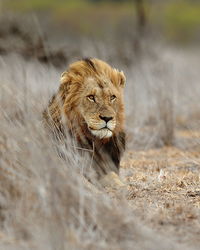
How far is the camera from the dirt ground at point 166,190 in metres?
4.18

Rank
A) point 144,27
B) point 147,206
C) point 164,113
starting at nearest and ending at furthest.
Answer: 1. point 147,206
2. point 164,113
3. point 144,27

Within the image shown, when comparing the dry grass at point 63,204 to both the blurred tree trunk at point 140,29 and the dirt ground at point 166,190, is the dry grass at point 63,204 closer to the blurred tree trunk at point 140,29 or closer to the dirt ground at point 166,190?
the dirt ground at point 166,190

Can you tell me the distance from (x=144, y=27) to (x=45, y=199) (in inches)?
669

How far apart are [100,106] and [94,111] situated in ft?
0.21

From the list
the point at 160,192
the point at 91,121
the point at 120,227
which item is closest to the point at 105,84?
the point at 91,121

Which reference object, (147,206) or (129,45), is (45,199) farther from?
(129,45)

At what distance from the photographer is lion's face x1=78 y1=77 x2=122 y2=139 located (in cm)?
532

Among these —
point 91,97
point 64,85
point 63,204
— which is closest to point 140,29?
point 64,85

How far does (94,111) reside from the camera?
17.6 feet

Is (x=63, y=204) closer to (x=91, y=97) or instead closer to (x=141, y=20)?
(x=91, y=97)

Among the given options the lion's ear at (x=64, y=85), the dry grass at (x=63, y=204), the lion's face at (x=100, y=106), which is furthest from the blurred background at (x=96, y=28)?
the dry grass at (x=63, y=204)

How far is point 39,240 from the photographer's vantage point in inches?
141

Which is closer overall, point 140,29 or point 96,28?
point 140,29

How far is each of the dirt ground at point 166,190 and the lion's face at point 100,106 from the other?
49cm
